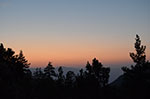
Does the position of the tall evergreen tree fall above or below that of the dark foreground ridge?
above

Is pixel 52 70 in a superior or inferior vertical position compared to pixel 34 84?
superior

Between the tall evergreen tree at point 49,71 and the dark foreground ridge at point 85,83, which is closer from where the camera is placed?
the dark foreground ridge at point 85,83

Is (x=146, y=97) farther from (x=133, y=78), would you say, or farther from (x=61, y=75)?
(x=61, y=75)

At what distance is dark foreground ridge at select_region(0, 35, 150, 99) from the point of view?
Result: 30562 mm

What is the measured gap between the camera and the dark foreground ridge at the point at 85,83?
3056 cm

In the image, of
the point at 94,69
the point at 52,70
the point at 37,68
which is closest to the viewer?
the point at 94,69

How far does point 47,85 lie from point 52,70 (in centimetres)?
1934

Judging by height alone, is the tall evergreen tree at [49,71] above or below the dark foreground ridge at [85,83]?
above

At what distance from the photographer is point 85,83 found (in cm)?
5250

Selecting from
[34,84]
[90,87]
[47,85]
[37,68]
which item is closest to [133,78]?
[90,87]

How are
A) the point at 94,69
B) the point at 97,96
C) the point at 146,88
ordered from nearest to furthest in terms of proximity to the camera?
the point at 146,88 → the point at 97,96 → the point at 94,69

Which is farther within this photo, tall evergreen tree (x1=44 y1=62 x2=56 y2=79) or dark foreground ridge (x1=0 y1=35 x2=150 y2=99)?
tall evergreen tree (x1=44 y1=62 x2=56 y2=79)

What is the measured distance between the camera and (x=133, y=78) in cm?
3173

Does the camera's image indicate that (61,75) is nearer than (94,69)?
No
